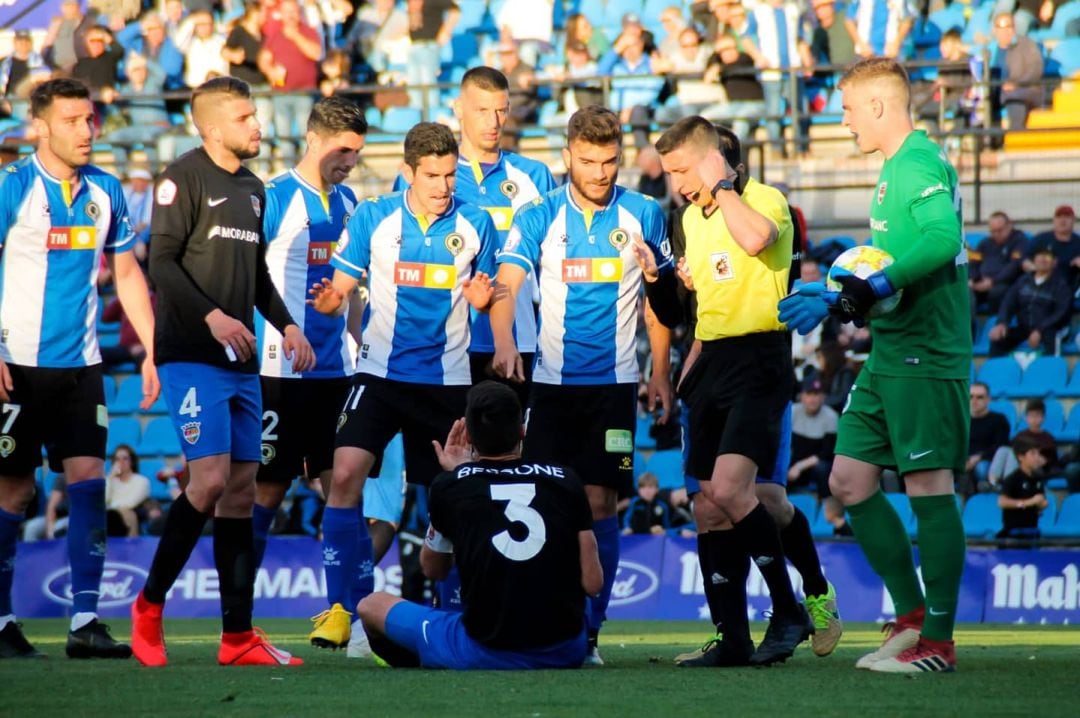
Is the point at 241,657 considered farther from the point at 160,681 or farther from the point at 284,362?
the point at 284,362

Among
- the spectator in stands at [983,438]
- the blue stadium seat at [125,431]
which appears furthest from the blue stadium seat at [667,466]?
the blue stadium seat at [125,431]

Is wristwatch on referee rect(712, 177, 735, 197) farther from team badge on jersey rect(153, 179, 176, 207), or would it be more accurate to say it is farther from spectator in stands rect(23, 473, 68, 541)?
spectator in stands rect(23, 473, 68, 541)

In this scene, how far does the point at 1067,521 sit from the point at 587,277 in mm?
7762

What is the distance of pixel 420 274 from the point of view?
8.34 m

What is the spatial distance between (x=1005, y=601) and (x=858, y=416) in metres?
6.70

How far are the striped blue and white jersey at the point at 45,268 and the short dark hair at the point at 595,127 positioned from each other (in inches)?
102

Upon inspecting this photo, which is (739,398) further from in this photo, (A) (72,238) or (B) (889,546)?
(A) (72,238)

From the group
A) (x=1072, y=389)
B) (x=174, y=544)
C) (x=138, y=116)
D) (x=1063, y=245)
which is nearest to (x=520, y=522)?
(x=174, y=544)

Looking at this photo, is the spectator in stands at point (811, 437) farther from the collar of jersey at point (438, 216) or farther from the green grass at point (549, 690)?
the collar of jersey at point (438, 216)

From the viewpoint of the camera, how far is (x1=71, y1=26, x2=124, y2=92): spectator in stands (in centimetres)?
2062

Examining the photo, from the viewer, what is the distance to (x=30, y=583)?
14484 mm

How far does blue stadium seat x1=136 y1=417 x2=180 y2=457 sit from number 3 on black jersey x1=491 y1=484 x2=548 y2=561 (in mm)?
11616

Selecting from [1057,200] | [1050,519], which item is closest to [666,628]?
[1050,519]

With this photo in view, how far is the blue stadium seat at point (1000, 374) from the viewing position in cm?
1609
